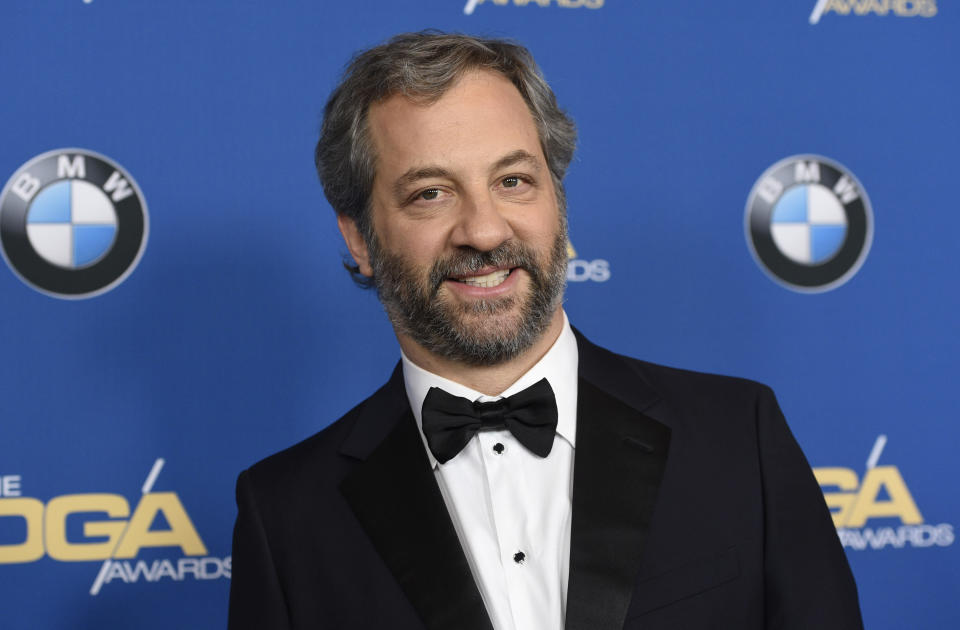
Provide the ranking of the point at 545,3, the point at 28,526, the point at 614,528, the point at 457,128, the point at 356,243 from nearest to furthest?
1. the point at 614,528
2. the point at 457,128
3. the point at 356,243
4. the point at 28,526
5. the point at 545,3

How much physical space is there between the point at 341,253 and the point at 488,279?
0.85m

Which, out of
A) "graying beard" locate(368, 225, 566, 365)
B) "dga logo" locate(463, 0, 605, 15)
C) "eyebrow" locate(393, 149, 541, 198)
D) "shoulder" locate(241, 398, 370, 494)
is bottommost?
"shoulder" locate(241, 398, 370, 494)

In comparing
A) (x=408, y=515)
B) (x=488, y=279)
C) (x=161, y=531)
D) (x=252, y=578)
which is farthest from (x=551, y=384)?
(x=161, y=531)

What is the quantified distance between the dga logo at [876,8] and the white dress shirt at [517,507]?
1.37 m

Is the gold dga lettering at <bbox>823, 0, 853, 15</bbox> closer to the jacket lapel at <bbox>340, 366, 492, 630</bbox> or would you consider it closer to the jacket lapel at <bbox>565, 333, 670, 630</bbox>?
the jacket lapel at <bbox>565, 333, 670, 630</bbox>

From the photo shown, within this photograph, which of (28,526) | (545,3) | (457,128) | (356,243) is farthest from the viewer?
(545,3)

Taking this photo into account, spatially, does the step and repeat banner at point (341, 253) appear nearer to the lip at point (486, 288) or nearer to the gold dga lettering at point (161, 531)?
the gold dga lettering at point (161, 531)

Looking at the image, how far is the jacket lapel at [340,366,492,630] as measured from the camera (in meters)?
1.48

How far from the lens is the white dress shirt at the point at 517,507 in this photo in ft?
4.91

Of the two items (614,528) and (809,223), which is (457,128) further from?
(809,223)

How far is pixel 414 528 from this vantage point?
1540 mm

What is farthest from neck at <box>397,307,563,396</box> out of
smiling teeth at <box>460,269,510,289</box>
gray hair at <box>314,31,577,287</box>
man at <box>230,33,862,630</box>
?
gray hair at <box>314,31,577,287</box>

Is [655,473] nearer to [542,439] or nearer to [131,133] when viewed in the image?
[542,439]

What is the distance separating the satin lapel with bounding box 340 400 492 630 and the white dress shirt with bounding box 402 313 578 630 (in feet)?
0.11
